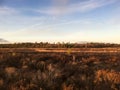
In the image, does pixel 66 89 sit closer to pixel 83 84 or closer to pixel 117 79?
pixel 83 84

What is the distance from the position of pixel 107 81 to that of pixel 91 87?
5.61 ft

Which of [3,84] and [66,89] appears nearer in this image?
[66,89]

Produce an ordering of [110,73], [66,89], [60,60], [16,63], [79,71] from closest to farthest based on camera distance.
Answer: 1. [66,89]
2. [110,73]
3. [79,71]
4. [16,63]
5. [60,60]

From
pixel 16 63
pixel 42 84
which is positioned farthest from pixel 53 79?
pixel 16 63

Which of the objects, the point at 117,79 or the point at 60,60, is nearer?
the point at 117,79

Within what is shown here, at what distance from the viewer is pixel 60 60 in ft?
84.9

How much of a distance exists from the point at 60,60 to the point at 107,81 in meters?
10.2

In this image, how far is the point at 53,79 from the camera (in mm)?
15898

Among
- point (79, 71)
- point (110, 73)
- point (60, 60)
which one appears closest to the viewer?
point (110, 73)

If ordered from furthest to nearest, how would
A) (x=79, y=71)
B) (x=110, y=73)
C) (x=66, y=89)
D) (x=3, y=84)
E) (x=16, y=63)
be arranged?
(x=16, y=63)
(x=79, y=71)
(x=110, y=73)
(x=3, y=84)
(x=66, y=89)

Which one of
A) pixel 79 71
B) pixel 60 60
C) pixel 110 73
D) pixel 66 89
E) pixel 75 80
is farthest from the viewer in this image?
pixel 60 60

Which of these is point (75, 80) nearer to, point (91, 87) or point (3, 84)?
point (91, 87)

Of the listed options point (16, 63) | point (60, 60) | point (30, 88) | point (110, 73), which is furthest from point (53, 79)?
point (60, 60)

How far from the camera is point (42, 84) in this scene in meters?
14.9
